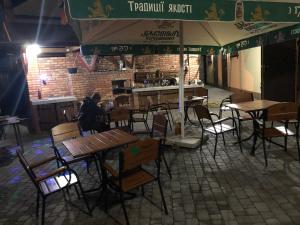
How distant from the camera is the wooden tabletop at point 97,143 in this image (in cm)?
303

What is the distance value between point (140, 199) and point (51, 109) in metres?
5.20

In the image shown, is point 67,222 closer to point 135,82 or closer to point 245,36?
point 245,36

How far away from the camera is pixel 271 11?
2.93 m

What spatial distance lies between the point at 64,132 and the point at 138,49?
106 inches

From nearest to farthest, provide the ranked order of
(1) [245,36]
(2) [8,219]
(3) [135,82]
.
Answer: (2) [8,219] < (1) [245,36] < (3) [135,82]

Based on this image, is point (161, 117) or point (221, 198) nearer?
point (221, 198)

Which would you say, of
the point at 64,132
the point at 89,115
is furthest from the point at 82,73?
the point at 64,132

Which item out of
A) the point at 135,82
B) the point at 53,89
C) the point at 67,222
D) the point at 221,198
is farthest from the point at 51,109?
the point at 221,198

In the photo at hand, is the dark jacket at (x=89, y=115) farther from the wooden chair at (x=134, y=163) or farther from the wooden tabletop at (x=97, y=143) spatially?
the wooden chair at (x=134, y=163)

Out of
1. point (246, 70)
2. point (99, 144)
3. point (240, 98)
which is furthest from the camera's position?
point (246, 70)

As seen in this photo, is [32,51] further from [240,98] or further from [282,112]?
[282,112]

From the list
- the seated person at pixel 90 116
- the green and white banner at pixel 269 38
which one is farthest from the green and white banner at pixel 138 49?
the seated person at pixel 90 116

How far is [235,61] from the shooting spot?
12.3 metres

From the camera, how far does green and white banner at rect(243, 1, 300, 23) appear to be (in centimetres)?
285
